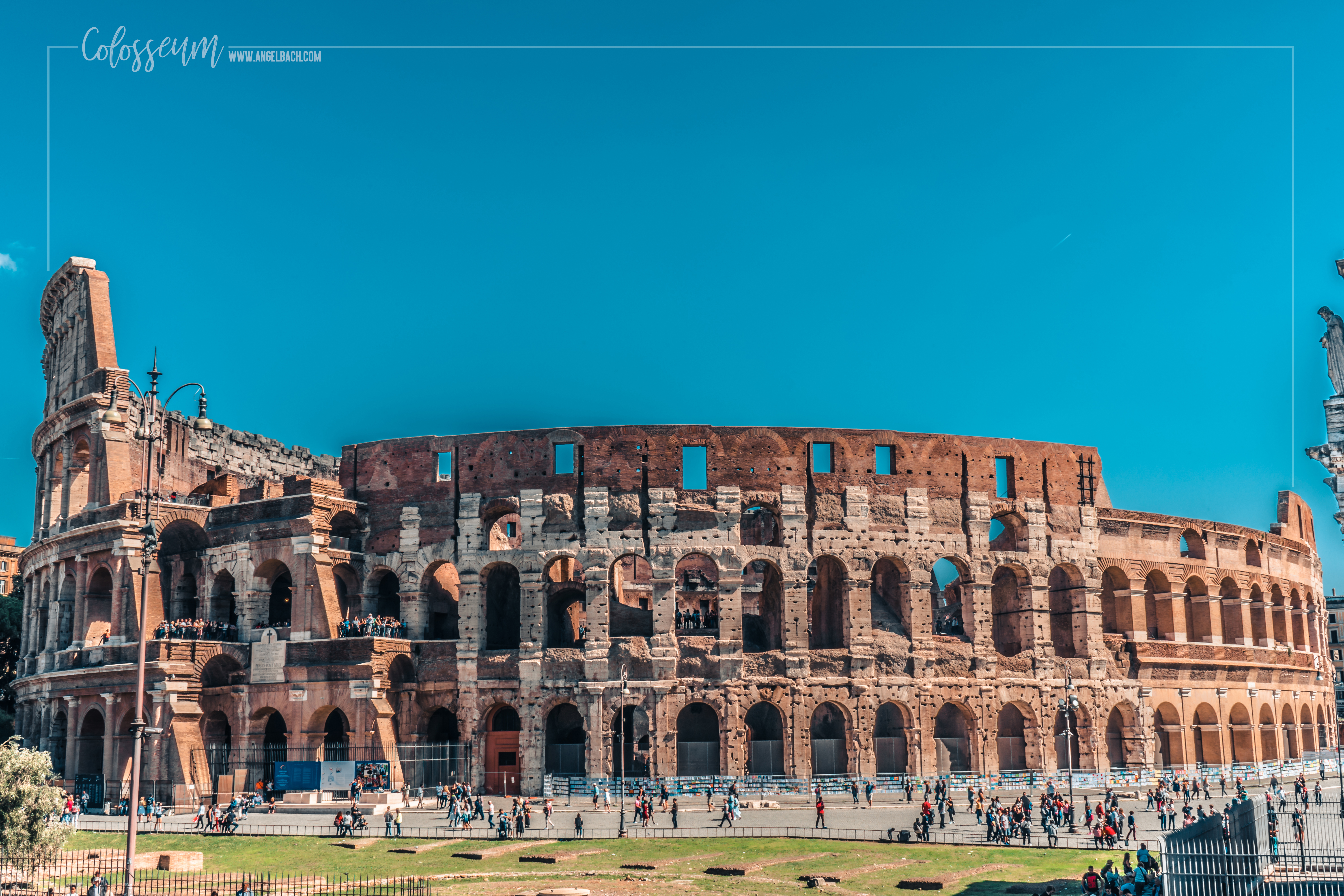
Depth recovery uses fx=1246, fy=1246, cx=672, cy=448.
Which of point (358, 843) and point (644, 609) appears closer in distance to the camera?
point (358, 843)

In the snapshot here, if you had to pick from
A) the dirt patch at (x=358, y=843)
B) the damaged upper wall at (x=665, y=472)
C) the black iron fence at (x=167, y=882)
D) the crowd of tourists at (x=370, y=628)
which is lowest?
the dirt patch at (x=358, y=843)

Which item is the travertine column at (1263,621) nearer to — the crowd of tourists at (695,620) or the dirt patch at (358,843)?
the crowd of tourists at (695,620)

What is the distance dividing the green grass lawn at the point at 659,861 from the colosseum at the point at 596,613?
32.0 feet

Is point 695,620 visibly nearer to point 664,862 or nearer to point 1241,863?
point 664,862

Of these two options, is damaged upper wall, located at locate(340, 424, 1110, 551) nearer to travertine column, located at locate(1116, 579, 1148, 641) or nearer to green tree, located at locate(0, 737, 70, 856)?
travertine column, located at locate(1116, 579, 1148, 641)

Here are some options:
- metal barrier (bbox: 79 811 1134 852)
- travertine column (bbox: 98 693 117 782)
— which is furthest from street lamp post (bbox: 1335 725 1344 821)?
travertine column (bbox: 98 693 117 782)

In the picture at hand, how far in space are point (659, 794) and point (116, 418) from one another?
23087mm

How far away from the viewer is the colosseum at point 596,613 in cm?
4234

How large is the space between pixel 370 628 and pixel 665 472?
11.5 m

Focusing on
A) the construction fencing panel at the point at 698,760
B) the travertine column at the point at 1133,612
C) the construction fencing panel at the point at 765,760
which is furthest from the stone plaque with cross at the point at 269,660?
the travertine column at the point at 1133,612

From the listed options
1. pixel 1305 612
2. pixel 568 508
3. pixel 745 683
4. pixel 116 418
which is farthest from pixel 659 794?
pixel 1305 612

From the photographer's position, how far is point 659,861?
2870cm

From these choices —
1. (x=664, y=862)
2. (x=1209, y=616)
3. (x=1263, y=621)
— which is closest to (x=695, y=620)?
(x=664, y=862)

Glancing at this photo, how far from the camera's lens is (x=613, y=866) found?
91.4ft
